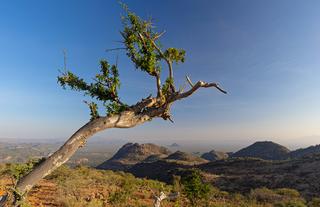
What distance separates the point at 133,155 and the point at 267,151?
60.8m

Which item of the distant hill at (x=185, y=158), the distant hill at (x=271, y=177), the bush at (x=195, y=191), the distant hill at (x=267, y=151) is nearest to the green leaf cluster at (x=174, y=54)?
the bush at (x=195, y=191)

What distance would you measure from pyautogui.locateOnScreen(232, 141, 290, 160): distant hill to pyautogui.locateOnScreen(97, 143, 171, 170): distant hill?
130 ft

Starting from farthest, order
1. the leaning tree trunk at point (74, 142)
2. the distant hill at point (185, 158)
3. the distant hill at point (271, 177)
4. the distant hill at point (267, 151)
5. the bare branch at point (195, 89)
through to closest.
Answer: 1. the distant hill at point (267, 151)
2. the distant hill at point (185, 158)
3. the distant hill at point (271, 177)
4. the bare branch at point (195, 89)
5. the leaning tree trunk at point (74, 142)

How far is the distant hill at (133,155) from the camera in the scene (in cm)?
13388

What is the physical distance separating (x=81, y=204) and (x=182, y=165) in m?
67.3

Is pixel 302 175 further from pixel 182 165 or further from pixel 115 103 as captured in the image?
pixel 115 103

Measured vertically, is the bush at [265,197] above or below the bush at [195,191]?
below

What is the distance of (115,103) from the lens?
10.8 meters

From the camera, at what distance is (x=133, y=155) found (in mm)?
147250

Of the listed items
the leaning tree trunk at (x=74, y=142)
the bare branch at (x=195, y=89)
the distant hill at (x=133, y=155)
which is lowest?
the distant hill at (x=133, y=155)

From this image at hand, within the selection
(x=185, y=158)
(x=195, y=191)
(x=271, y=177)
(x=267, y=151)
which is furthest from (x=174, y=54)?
(x=267, y=151)

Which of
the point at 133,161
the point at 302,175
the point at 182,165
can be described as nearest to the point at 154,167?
the point at 182,165

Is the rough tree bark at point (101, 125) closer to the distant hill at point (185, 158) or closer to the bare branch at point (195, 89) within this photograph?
the bare branch at point (195, 89)

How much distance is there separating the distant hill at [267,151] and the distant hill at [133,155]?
39644 millimetres
